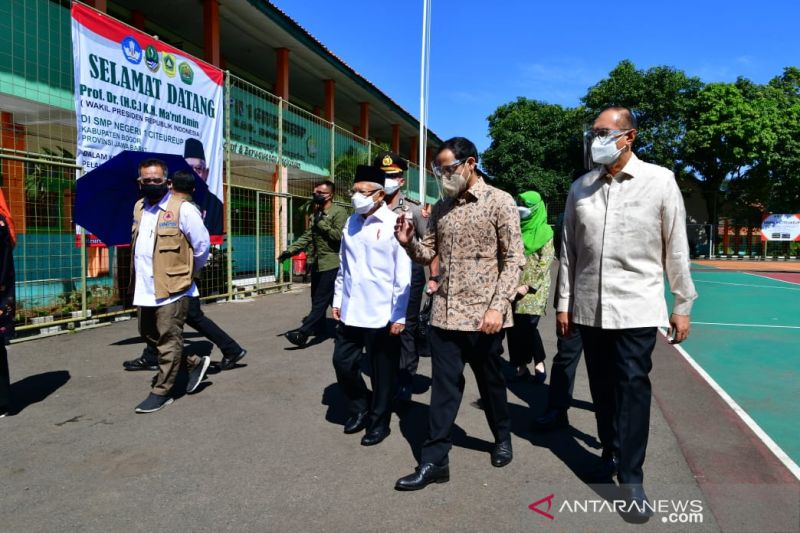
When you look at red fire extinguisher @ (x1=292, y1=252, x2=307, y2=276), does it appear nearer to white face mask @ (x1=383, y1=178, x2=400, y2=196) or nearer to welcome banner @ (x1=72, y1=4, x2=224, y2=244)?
welcome banner @ (x1=72, y1=4, x2=224, y2=244)

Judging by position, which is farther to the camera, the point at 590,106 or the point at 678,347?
the point at 590,106

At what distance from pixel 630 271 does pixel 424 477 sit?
5.19 ft

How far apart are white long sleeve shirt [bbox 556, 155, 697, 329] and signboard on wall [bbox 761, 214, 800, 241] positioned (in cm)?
3153

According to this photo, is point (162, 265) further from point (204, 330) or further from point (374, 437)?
point (374, 437)

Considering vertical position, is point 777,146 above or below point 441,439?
above

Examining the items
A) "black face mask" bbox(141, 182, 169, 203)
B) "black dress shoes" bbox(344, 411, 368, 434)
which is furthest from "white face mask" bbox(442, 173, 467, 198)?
"black face mask" bbox(141, 182, 169, 203)

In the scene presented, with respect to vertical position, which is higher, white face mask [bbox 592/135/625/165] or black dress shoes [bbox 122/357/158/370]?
white face mask [bbox 592/135/625/165]

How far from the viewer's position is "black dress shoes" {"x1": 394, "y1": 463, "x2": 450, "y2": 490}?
3076 millimetres

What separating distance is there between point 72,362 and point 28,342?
1279 mm

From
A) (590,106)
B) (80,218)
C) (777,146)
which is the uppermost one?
(590,106)

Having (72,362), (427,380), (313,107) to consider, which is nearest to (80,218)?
(72,362)

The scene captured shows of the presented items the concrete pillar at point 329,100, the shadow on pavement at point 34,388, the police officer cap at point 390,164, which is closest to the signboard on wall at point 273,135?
the concrete pillar at point 329,100

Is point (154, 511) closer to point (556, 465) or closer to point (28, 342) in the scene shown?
point (556, 465)

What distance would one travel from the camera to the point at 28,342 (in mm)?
6672
